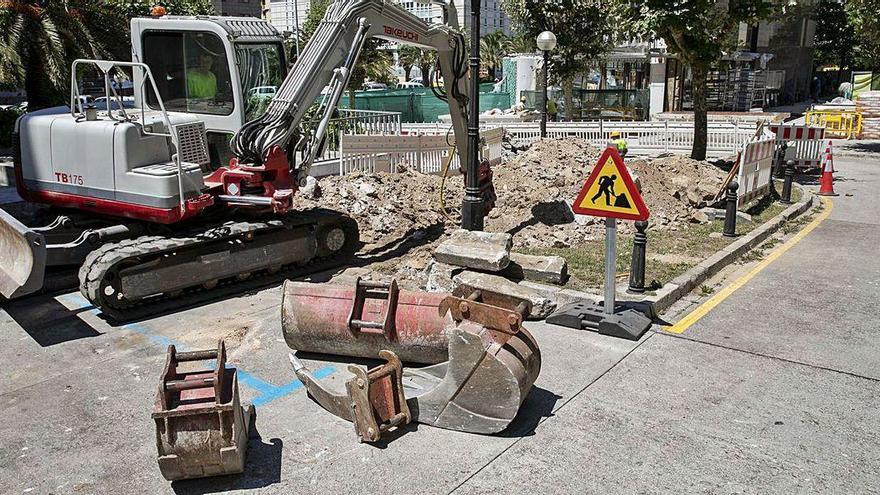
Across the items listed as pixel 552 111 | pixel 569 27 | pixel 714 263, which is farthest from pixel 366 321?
pixel 552 111

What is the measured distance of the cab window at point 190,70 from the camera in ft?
29.6

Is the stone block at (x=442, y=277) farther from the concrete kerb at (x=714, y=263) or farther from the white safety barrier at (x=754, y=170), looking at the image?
the white safety barrier at (x=754, y=170)

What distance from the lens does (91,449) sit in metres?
5.25

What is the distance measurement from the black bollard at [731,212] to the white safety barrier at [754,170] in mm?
1037

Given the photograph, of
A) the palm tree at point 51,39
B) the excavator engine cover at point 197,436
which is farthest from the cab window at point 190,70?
the palm tree at point 51,39

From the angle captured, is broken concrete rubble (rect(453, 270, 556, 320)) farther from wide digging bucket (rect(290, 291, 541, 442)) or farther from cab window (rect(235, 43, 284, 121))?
cab window (rect(235, 43, 284, 121))

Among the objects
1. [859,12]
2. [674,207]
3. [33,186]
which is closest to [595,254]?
[674,207]

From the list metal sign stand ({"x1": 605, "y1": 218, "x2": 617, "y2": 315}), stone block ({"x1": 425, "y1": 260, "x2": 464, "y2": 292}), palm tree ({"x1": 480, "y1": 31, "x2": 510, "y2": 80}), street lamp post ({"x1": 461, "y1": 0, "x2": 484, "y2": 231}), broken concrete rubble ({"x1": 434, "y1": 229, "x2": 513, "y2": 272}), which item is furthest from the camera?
palm tree ({"x1": 480, "y1": 31, "x2": 510, "y2": 80})

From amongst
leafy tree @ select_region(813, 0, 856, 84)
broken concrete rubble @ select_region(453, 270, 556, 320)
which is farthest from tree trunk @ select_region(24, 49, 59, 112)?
leafy tree @ select_region(813, 0, 856, 84)

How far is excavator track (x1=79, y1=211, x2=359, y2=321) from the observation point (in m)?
7.92

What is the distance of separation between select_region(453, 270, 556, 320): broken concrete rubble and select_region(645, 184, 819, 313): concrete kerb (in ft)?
3.77

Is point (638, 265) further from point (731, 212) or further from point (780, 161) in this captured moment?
point (780, 161)

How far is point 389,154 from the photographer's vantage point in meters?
15.2

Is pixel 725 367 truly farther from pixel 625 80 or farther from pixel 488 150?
pixel 625 80
